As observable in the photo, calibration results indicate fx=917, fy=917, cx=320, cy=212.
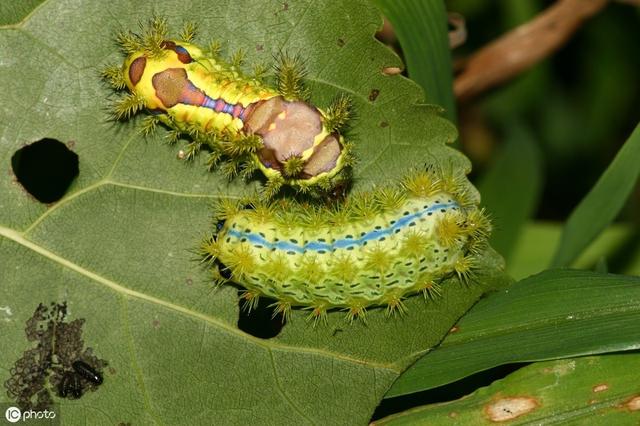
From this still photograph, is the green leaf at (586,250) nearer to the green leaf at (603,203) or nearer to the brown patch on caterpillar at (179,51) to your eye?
the green leaf at (603,203)

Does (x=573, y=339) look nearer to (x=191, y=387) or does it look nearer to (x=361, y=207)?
(x=361, y=207)

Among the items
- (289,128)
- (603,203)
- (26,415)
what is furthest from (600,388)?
(26,415)

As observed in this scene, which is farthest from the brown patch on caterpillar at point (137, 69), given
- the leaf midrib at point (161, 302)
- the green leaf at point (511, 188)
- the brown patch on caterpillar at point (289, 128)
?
the green leaf at point (511, 188)

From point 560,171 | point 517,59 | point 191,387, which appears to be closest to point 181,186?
point 191,387

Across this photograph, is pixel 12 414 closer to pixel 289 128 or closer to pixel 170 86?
pixel 170 86

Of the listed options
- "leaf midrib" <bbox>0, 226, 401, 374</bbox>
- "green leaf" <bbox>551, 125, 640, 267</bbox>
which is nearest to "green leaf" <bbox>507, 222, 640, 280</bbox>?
"green leaf" <bbox>551, 125, 640, 267</bbox>

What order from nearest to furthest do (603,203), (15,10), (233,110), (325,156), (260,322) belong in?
(15,10)
(325,156)
(233,110)
(260,322)
(603,203)

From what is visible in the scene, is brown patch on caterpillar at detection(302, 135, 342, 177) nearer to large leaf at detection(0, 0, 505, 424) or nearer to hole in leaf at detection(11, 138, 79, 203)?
large leaf at detection(0, 0, 505, 424)
